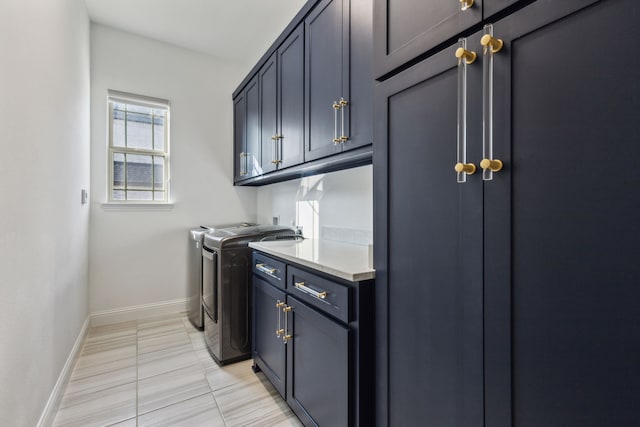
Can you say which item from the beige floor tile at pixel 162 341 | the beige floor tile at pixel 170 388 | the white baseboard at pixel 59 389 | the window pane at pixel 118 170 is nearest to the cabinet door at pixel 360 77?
the beige floor tile at pixel 170 388

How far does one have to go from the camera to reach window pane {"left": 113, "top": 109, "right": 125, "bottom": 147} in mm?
2982

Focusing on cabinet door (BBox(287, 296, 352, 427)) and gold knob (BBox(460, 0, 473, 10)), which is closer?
gold knob (BBox(460, 0, 473, 10))

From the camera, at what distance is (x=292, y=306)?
1.53 m

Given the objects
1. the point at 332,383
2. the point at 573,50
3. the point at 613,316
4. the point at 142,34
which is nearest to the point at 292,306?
the point at 332,383

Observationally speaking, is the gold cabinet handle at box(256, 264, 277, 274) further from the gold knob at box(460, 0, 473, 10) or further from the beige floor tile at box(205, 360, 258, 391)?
the gold knob at box(460, 0, 473, 10)

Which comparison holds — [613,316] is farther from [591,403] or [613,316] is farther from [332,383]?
[332,383]

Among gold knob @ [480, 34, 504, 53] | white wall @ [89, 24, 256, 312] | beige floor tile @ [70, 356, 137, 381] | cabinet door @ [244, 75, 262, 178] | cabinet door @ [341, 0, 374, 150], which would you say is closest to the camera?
gold knob @ [480, 34, 504, 53]

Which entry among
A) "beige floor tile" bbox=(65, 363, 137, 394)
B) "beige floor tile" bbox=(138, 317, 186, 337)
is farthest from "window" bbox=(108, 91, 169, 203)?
"beige floor tile" bbox=(65, 363, 137, 394)

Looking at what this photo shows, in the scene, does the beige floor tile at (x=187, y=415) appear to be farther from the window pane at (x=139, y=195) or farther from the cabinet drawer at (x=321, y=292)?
the window pane at (x=139, y=195)

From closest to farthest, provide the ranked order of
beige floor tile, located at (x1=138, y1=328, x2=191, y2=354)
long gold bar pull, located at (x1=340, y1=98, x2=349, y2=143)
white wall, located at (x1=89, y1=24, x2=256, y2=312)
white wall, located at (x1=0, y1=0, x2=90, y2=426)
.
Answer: white wall, located at (x1=0, y1=0, x2=90, y2=426), long gold bar pull, located at (x1=340, y1=98, x2=349, y2=143), beige floor tile, located at (x1=138, y1=328, x2=191, y2=354), white wall, located at (x1=89, y1=24, x2=256, y2=312)

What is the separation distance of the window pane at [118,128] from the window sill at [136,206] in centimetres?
60

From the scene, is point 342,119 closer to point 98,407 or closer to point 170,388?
point 170,388

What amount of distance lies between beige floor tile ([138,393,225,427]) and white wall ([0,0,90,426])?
510 mm

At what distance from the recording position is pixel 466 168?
77 cm
